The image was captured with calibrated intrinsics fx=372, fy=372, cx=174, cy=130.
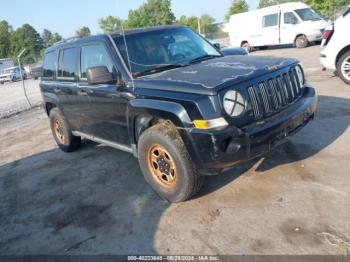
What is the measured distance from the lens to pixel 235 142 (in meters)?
3.51

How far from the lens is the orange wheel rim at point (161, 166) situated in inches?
160

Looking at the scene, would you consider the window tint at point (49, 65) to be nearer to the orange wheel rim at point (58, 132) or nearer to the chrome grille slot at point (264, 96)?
the orange wheel rim at point (58, 132)

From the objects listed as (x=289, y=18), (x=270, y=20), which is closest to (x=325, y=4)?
(x=270, y=20)

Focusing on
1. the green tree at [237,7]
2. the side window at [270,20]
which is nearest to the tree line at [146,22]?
the green tree at [237,7]

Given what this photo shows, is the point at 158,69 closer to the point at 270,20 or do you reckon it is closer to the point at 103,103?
the point at 103,103

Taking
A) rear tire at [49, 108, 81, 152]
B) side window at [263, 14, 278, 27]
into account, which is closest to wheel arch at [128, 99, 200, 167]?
rear tire at [49, 108, 81, 152]

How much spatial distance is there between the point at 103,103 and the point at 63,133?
2010mm

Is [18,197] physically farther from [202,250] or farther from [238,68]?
[238,68]

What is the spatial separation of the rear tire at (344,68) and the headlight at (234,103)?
579 cm

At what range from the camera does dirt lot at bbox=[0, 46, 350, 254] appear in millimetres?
3363

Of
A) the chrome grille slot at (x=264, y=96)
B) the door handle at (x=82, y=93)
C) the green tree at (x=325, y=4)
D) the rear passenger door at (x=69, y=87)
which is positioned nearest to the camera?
the chrome grille slot at (x=264, y=96)

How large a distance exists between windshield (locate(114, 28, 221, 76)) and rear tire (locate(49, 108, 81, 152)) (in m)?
2.33

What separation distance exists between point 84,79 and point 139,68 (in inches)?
49.3

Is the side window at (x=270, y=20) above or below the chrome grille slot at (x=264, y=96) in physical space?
above
